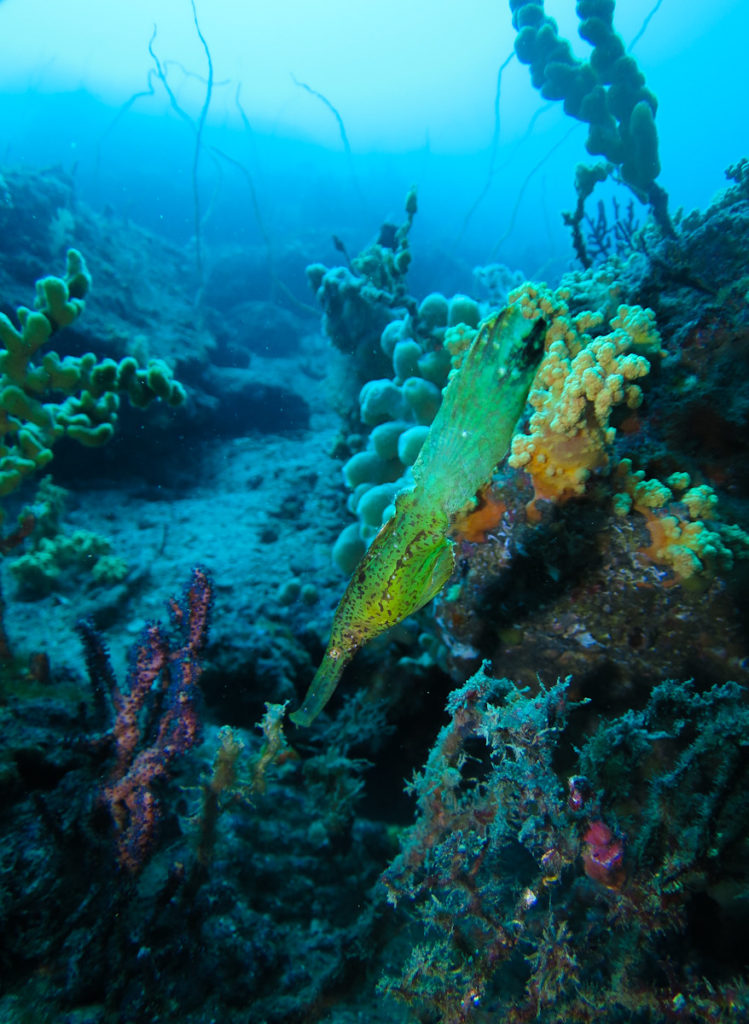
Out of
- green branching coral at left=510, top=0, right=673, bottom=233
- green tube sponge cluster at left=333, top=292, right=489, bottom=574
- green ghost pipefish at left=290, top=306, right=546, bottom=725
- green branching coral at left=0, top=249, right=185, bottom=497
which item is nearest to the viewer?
green ghost pipefish at left=290, top=306, right=546, bottom=725

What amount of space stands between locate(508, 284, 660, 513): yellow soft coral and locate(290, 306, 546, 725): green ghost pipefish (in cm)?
85

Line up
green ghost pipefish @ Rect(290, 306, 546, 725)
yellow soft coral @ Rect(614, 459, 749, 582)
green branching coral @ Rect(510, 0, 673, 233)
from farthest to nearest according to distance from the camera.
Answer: green branching coral @ Rect(510, 0, 673, 233) < yellow soft coral @ Rect(614, 459, 749, 582) < green ghost pipefish @ Rect(290, 306, 546, 725)

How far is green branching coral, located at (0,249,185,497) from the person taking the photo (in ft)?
15.5

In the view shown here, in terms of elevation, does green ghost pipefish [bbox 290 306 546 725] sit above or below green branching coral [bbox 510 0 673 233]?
below

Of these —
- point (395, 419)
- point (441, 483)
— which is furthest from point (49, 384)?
point (441, 483)

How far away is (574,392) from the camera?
7.83 ft

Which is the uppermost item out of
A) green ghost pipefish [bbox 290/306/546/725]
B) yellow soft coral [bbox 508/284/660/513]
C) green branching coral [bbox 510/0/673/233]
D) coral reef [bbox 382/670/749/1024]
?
green branching coral [bbox 510/0/673/233]

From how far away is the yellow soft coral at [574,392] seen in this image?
2.39 m

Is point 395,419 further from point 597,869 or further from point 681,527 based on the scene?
point 597,869

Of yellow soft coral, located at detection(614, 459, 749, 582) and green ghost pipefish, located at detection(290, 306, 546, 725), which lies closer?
green ghost pipefish, located at detection(290, 306, 546, 725)

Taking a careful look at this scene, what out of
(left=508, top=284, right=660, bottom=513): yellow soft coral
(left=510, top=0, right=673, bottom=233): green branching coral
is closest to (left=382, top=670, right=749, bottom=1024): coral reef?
(left=508, top=284, right=660, bottom=513): yellow soft coral

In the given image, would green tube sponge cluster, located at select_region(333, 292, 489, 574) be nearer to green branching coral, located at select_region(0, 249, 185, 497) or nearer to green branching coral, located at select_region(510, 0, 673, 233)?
green branching coral, located at select_region(0, 249, 185, 497)

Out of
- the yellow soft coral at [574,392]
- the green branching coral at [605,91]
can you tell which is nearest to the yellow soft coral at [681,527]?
the yellow soft coral at [574,392]

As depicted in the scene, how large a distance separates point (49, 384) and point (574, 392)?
17.8 ft
